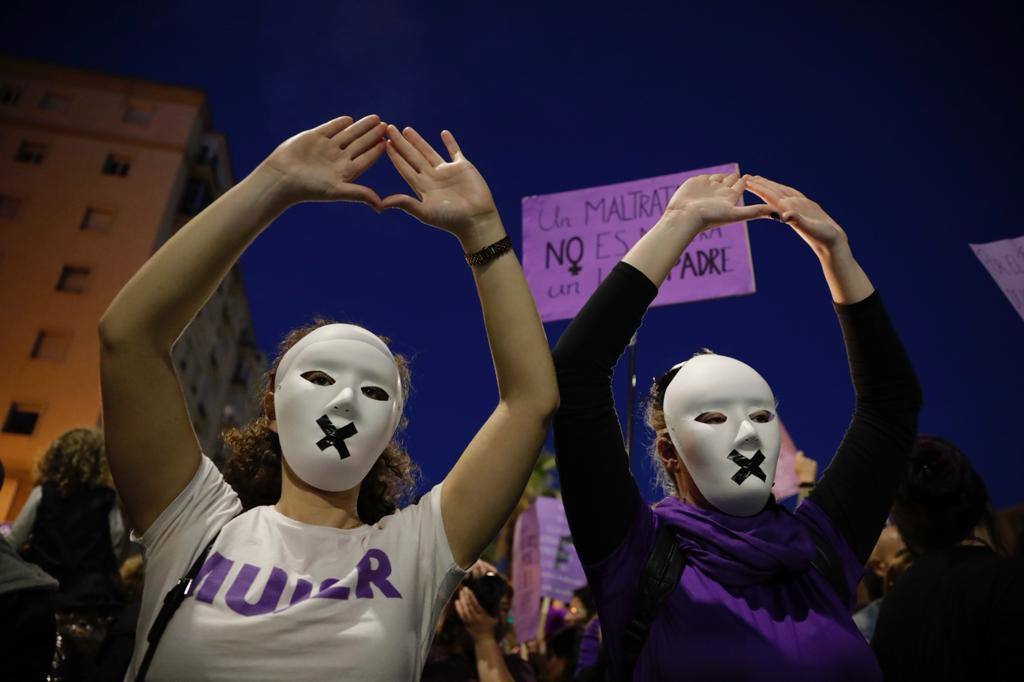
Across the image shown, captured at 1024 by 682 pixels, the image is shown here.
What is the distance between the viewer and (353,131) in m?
2.09

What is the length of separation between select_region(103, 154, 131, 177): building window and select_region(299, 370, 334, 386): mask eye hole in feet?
80.5

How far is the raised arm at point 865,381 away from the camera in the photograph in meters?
2.40

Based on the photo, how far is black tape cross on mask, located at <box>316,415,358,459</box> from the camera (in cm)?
193

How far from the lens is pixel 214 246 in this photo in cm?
185

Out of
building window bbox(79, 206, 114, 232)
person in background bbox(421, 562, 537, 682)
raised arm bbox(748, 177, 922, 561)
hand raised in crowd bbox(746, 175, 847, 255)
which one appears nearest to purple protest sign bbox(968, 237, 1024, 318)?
raised arm bbox(748, 177, 922, 561)

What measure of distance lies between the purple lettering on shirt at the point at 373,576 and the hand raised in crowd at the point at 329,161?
898mm

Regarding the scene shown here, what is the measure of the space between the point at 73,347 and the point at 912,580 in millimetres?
22529

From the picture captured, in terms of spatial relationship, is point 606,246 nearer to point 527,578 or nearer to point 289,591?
point 527,578

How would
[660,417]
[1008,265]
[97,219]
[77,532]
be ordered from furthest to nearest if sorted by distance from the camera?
[97,219], [77,532], [1008,265], [660,417]

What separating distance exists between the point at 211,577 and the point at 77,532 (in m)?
2.92

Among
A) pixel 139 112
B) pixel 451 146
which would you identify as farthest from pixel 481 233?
pixel 139 112

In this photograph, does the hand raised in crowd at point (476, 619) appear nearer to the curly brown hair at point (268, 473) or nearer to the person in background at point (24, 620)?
the curly brown hair at point (268, 473)

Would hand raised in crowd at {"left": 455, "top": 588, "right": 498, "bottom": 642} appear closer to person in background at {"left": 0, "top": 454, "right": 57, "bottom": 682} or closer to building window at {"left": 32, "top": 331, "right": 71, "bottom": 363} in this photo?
person in background at {"left": 0, "top": 454, "right": 57, "bottom": 682}

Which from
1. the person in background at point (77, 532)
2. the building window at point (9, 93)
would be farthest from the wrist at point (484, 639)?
the building window at point (9, 93)
